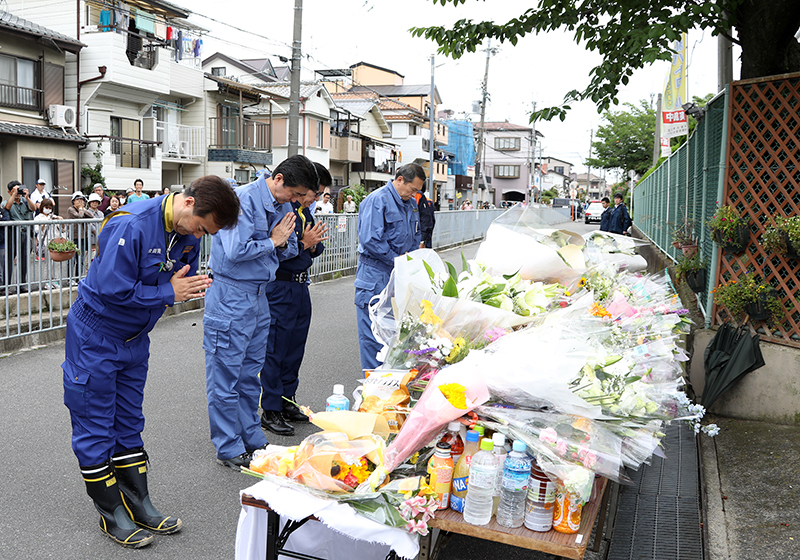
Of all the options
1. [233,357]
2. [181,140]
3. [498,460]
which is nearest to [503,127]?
[181,140]

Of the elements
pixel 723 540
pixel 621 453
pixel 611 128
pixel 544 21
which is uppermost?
pixel 611 128

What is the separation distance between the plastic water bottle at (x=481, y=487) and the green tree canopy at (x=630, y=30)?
12.1ft

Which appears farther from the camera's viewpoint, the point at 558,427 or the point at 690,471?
the point at 690,471

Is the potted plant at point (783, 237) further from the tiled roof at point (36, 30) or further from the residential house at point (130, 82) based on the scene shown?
the residential house at point (130, 82)

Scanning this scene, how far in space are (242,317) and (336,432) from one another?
5.88 ft

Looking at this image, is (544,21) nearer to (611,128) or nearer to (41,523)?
(41,523)

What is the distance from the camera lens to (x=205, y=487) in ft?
13.9

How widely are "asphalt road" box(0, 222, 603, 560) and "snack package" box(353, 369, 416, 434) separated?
3.36 ft

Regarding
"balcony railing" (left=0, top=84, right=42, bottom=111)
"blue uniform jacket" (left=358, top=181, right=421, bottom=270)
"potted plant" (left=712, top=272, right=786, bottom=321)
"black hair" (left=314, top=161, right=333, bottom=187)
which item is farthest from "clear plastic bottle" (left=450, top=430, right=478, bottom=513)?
"balcony railing" (left=0, top=84, right=42, bottom=111)

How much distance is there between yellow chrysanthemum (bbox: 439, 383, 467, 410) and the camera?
256 centimetres

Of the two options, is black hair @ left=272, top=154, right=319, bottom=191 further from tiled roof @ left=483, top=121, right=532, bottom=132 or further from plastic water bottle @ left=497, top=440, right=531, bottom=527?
tiled roof @ left=483, top=121, right=532, bottom=132

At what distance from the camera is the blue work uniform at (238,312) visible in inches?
168

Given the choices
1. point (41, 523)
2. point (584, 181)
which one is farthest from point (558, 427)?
point (584, 181)

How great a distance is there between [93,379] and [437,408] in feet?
6.05
